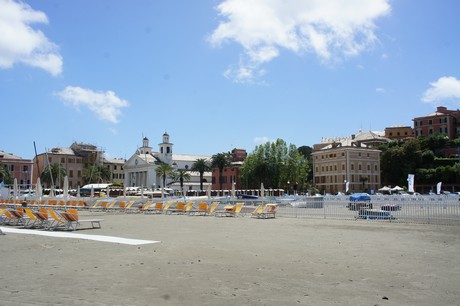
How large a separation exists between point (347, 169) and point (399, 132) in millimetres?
38657

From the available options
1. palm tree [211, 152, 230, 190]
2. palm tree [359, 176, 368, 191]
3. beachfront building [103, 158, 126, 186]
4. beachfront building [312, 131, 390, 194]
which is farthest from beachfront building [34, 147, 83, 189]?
palm tree [359, 176, 368, 191]

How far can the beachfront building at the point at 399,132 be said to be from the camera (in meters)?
123

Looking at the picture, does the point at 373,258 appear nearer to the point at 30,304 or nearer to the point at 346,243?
the point at 346,243

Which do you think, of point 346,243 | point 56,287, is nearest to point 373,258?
point 346,243

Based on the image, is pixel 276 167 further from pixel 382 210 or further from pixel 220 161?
pixel 382 210

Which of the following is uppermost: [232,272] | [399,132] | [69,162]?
[399,132]

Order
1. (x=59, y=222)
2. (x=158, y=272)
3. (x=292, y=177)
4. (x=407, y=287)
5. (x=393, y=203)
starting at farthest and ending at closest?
(x=292, y=177) < (x=393, y=203) < (x=59, y=222) < (x=158, y=272) < (x=407, y=287)

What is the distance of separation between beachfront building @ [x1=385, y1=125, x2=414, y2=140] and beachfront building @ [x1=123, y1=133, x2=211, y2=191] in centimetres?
5567

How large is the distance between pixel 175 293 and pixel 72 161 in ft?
431

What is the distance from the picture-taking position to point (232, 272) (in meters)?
8.50

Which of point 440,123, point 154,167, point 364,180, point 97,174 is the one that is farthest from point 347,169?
point 97,174

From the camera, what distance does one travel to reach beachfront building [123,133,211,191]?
124 metres

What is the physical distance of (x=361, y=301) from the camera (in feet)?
20.7

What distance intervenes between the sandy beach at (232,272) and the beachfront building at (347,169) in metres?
84.1
